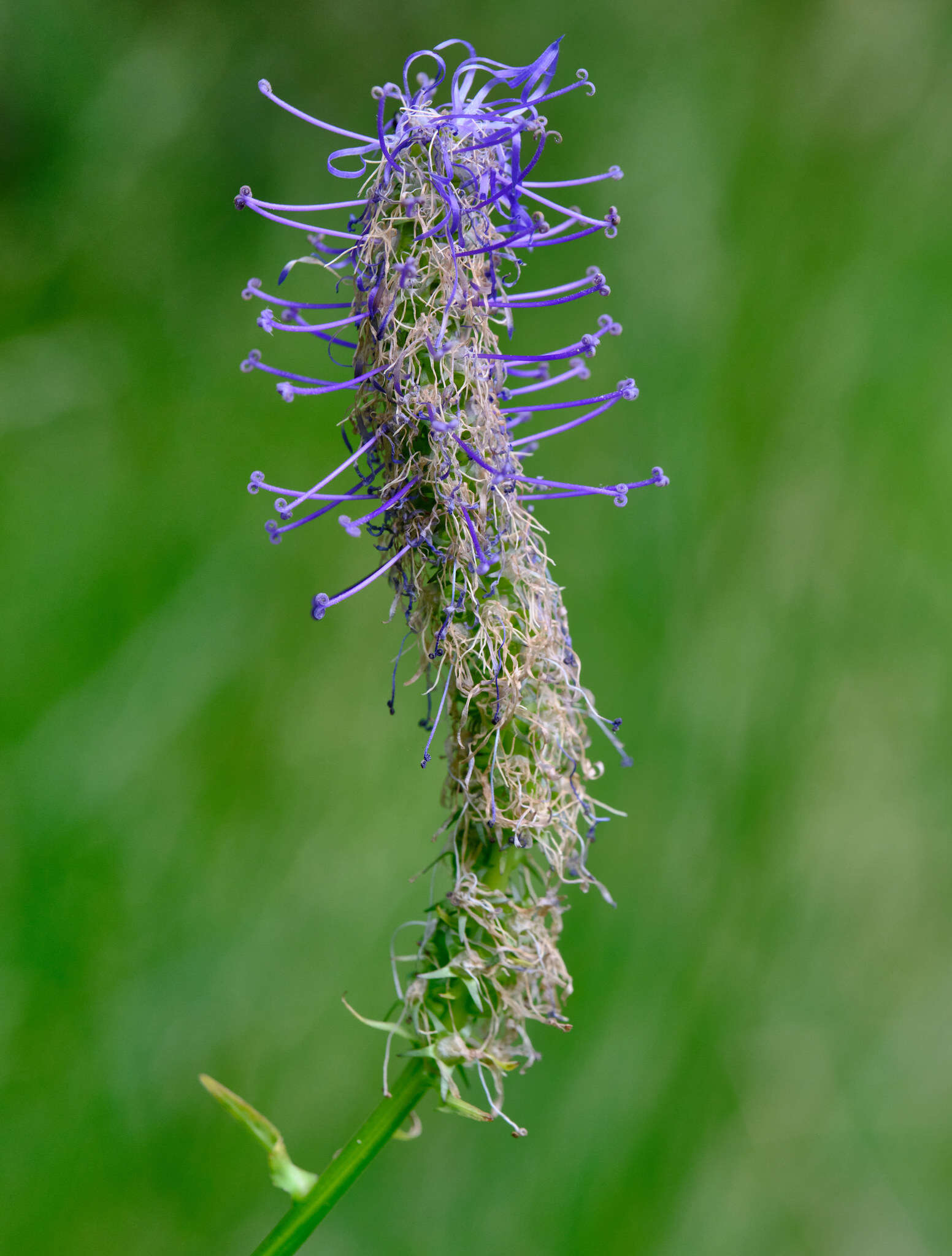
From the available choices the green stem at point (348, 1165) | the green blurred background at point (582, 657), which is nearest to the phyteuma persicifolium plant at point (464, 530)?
the green stem at point (348, 1165)

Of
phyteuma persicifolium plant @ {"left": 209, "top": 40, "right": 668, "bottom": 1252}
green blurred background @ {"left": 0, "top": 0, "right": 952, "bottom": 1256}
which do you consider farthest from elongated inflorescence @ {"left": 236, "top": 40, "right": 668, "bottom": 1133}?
green blurred background @ {"left": 0, "top": 0, "right": 952, "bottom": 1256}

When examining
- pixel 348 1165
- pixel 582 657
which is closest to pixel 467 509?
pixel 348 1165

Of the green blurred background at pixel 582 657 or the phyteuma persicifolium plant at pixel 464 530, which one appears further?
the green blurred background at pixel 582 657

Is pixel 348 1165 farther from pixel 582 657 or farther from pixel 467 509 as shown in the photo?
pixel 582 657

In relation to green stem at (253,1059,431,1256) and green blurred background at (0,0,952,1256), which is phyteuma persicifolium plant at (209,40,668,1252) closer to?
green stem at (253,1059,431,1256)

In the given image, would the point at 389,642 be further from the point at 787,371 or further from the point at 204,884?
the point at 787,371

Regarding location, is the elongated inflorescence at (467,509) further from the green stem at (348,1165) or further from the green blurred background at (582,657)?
the green blurred background at (582,657)

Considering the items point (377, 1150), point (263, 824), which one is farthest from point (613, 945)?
point (377, 1150)
